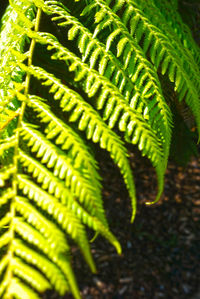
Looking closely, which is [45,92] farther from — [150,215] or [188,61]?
[150,215]

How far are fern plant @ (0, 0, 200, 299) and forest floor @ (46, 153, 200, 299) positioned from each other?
2189 mm

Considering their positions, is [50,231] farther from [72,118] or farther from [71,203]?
A: [72,118]

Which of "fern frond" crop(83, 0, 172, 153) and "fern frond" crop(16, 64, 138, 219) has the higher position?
"fern frond" crop(83, 0, 172, 153)

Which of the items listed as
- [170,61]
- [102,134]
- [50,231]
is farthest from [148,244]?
[50,231]

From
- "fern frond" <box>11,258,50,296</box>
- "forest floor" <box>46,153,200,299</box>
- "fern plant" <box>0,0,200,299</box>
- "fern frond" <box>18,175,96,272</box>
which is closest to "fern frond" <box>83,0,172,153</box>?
"fern plant" <box>0,0,200,299</box>

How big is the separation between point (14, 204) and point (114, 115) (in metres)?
0.38

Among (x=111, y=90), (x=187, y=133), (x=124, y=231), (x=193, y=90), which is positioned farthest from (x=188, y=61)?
(x=124, y=231)

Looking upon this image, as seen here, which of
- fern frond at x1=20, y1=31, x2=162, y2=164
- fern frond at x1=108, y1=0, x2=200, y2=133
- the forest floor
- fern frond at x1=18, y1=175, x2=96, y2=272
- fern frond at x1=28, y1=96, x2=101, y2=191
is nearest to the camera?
fern frond at x1=18, y1=175, x2=96, y2=272

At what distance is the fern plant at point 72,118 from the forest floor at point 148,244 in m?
2.19

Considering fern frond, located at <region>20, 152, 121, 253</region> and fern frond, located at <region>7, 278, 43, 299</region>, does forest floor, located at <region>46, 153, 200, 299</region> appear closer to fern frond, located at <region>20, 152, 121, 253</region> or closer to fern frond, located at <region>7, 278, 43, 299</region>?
fern frond, located at <region>20, 152, 121, 253</region>

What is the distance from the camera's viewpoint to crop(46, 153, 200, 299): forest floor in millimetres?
3439

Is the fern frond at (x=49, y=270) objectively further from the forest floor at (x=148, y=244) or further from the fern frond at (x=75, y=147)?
the forest floor at (x=148, y=244)

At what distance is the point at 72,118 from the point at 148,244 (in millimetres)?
3136

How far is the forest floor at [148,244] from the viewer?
344cm
